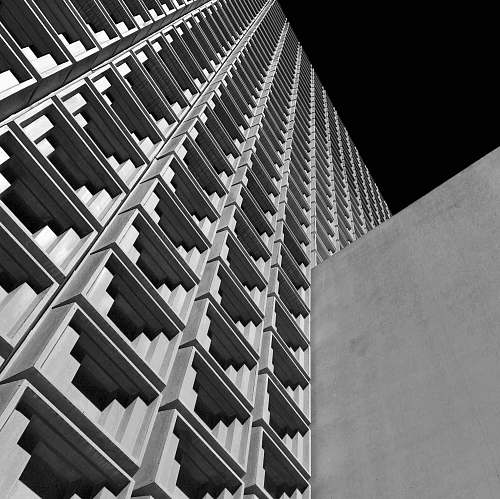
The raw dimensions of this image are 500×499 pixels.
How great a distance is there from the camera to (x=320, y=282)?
2553cm

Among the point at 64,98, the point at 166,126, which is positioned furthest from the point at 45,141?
the point at 166,126

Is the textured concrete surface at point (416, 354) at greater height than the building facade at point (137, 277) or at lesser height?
lesser

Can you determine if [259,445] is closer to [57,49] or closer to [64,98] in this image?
[64,98]

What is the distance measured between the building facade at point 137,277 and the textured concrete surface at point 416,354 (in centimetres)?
112

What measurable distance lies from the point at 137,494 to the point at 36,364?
3.10m

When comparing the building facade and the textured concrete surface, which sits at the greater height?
the building facade

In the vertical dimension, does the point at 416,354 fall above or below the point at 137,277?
below

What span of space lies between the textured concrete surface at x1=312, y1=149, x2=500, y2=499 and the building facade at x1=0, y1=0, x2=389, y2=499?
1.12 metres

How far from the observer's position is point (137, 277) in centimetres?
1448

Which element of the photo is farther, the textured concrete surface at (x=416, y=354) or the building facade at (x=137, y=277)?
the textured concrete surface at (x=416, y=354)

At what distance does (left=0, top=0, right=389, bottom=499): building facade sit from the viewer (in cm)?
1086

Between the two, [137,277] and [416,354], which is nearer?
[137,277]

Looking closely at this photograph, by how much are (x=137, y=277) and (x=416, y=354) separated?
9.03m

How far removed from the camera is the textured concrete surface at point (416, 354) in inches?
593
